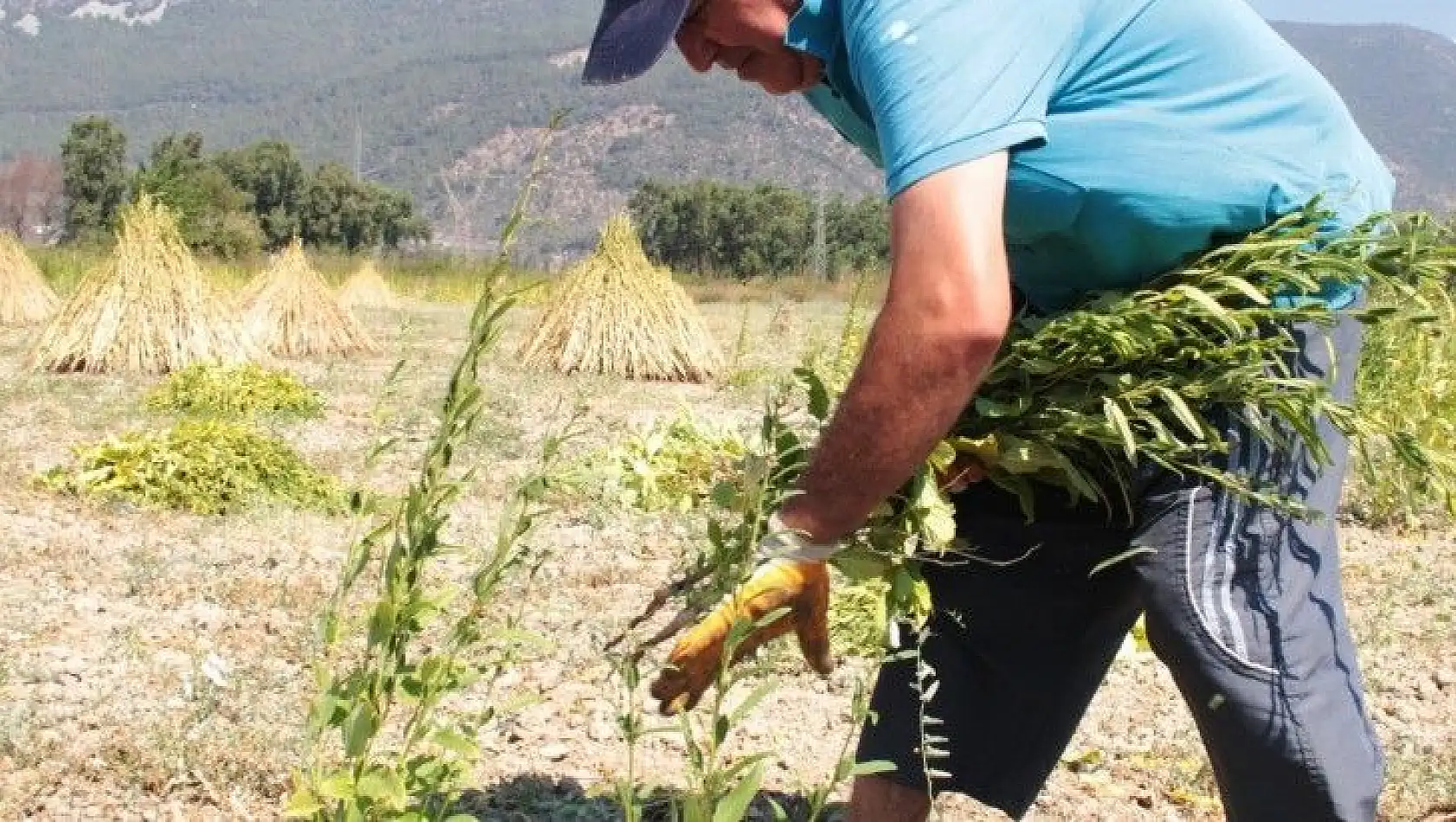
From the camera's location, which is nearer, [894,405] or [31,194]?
[894,405]

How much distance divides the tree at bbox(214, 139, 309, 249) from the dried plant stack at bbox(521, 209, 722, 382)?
60.7 meters

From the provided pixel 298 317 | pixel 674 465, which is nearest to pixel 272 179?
pixel 298 317

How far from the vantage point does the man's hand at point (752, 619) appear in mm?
1816

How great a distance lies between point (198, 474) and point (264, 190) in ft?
240

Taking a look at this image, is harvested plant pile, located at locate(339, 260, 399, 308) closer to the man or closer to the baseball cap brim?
the baseball cap brim

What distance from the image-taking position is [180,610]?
14.2 feet

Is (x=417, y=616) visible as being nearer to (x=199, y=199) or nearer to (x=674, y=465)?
(x=674, y=465)

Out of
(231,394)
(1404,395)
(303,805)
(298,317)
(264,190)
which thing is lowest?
(264,190)

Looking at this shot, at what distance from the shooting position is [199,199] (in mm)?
35812

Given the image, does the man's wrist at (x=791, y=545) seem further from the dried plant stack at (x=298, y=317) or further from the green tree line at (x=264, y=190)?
the green tree line at (x=264, y=190)

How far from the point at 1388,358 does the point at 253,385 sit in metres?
6.34

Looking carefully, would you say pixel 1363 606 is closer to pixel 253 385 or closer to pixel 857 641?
pixel 857 641

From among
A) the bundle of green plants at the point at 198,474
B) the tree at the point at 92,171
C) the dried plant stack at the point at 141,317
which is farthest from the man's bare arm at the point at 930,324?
the tree at the point at 92,171

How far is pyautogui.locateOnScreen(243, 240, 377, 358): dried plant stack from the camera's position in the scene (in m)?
14.0
